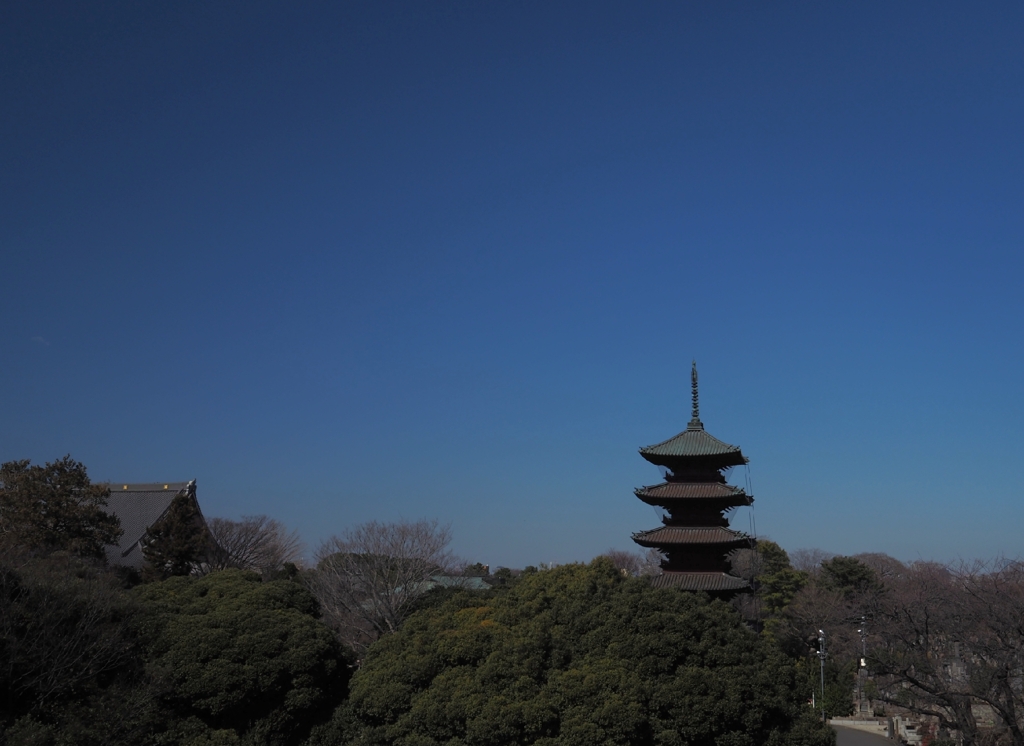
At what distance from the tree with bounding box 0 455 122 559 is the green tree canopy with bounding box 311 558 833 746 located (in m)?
12.2

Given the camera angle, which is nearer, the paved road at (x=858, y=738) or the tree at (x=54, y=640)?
the tree at (x=54, y=640)

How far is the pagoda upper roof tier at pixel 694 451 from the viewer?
24453 millimetres

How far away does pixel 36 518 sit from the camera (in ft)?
76.9

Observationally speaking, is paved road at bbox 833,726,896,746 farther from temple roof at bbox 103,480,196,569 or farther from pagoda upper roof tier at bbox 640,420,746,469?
temple roof at bbox 103,480,196,569

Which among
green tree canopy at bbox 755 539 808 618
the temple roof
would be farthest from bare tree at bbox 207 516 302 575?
green tree canopy at bbox 755 539 808 618

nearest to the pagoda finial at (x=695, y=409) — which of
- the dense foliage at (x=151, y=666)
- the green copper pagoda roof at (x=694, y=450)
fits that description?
the green copper pagoda roof at (x=694, y=450)

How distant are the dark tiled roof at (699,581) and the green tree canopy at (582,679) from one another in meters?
6.49

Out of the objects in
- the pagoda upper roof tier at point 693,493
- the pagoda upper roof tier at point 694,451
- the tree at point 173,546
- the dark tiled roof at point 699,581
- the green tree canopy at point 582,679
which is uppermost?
the pagoda upper roof tier at point 694,451

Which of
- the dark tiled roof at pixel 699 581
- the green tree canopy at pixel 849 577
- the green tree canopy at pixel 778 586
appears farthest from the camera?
the green tree canopy at pixel 849 577

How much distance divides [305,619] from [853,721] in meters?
20.6

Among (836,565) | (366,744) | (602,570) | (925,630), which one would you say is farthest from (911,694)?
(836,565)

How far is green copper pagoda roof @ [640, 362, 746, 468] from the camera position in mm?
24453

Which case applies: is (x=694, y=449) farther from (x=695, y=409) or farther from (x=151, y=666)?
(x=151, y=666)

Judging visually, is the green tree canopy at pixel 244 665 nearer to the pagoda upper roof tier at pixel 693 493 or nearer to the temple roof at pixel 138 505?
the pagoda upper roof tier at pixel 693 493
